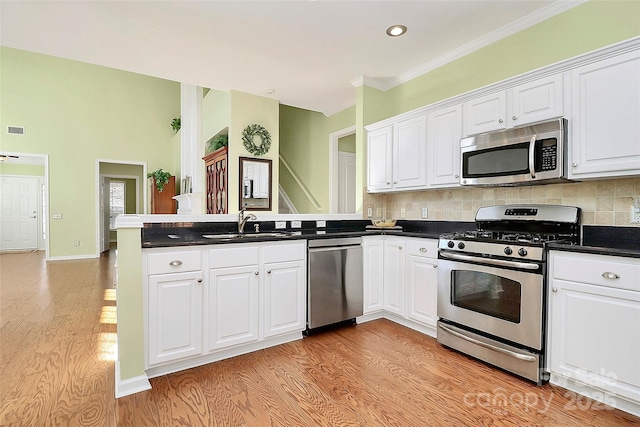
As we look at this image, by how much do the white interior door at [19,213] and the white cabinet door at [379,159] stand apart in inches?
383

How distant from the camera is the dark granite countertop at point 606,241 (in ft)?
5.99

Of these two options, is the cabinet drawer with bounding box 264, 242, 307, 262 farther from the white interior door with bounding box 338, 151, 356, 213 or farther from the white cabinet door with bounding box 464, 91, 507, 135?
the white interior door with bounding box 338, 151, 356, 213

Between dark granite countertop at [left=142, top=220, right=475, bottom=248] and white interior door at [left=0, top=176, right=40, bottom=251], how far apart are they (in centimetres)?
890

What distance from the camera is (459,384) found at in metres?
2.10

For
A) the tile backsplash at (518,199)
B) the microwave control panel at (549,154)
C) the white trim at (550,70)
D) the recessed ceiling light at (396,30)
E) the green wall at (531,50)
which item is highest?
the recessed ceiling light at (396,30)

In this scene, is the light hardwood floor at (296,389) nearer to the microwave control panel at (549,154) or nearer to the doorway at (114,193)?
the microwave control panel at (549,154)

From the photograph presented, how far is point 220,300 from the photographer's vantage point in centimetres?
237

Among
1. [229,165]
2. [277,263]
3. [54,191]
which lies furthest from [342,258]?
[54,191]

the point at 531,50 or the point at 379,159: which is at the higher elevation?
the point at 531,50

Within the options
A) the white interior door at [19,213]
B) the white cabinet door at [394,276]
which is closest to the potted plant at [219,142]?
the white cabinet door at [394,276]

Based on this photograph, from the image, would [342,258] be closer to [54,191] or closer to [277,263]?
[277,263]

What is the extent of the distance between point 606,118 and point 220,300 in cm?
283

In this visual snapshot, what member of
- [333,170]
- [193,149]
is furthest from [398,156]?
[193,149]

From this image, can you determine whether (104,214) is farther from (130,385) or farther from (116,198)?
(130,385)
